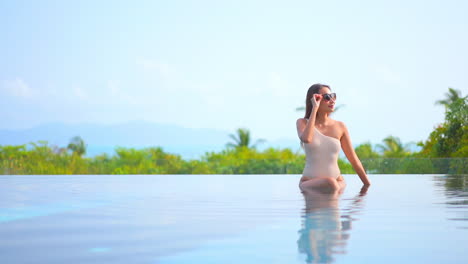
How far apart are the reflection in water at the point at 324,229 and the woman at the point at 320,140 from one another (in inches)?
48.7

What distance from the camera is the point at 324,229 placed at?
3402 millimetres

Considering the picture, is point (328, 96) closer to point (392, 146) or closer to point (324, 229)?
point (324, 229)

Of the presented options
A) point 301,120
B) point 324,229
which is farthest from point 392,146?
point 324,229

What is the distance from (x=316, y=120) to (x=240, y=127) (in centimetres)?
2836

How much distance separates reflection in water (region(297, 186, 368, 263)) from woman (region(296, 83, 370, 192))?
4.06 ft

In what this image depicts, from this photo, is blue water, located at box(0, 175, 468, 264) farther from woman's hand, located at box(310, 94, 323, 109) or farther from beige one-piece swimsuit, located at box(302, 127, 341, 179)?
woman's hand, located at box(310, 94, 323, 109)

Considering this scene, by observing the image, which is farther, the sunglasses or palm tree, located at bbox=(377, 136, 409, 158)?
palm tree, located at bbox=(377, 136, 409, 158)

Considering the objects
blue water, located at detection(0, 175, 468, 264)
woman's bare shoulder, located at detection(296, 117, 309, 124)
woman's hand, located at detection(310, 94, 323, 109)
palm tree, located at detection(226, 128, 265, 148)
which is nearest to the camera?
blue water, located at detection(0, 175, 468, 264)

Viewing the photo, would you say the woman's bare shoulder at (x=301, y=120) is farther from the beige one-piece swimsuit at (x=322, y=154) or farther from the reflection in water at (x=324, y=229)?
the reflection in water at (x=324, y=229)

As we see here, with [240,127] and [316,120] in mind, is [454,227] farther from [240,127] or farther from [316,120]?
[240,127]

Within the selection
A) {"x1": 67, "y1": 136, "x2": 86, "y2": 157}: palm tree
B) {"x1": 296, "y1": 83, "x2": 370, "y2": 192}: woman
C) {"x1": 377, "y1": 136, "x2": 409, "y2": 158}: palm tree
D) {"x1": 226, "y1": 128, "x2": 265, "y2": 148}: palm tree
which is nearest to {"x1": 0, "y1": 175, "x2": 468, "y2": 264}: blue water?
{"x1": 296, "y1": 83, "x2": 370, "y2": 192}: woman

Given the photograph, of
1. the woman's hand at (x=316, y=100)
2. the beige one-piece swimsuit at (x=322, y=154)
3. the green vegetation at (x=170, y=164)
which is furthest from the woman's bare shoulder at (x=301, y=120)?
the green vegetation at (x=170, y=164)

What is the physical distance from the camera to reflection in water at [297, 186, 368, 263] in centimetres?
261

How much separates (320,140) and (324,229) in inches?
138
